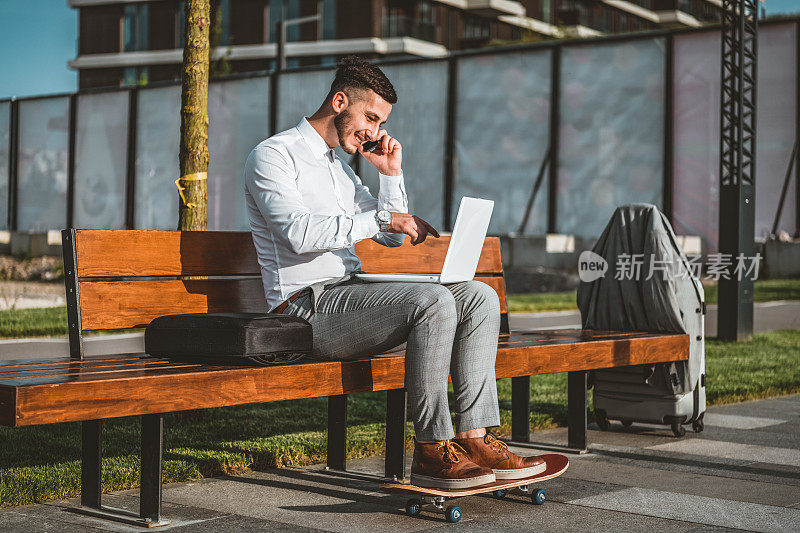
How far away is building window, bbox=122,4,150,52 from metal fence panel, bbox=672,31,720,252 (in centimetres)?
4370

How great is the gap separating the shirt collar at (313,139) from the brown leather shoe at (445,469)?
1375mm

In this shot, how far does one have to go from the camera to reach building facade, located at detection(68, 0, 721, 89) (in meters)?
55.3

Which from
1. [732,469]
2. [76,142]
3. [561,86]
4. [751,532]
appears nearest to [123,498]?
[751,532]

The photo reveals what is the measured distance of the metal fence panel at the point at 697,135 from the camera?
2222 centimetres

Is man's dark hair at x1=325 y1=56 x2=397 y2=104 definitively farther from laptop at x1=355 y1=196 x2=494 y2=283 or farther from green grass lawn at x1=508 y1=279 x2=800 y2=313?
green grass lawn at x1=508 y1=279 x2=800 y2=313

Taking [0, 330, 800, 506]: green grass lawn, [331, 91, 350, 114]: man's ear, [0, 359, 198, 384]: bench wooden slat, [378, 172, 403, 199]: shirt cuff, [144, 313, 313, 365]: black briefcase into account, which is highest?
[331, 91, 350, 114]: man's ear

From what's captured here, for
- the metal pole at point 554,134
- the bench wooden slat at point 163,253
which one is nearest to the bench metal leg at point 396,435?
the bench wooden slat at point 163,253

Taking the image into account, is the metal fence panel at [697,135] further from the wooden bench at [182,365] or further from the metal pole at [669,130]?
the wooden bench at [182,365]

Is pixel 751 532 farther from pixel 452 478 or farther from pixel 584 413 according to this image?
pixel 584 413

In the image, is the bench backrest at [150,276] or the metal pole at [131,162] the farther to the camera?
the metal pole at [131,162]

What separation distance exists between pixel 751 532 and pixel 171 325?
2243 millimetres

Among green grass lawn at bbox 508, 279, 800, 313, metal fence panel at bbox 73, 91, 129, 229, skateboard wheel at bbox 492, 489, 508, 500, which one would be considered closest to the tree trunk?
skateboard wheel at bbox 492, 489, 508, 500

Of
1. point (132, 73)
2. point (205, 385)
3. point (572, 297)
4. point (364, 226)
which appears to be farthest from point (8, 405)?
point (132, 73)

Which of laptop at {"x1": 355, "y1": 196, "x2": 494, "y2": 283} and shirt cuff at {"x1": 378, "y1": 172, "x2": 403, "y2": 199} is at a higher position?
shirt cuff at {"x1": 378, "y1": 172, "x2": 403, "y2": 199}
